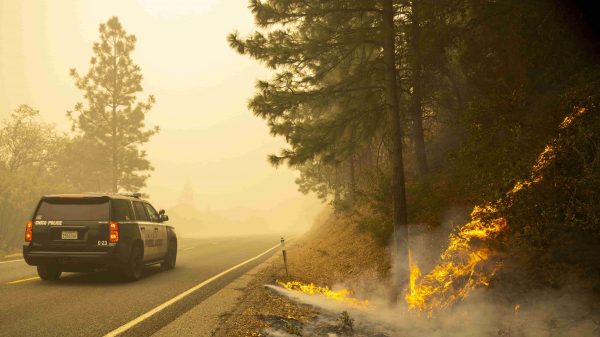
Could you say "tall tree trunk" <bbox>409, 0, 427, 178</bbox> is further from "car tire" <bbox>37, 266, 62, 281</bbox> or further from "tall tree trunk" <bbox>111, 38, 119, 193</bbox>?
"tall tree trunk" <bbox>111, 38, 119, 193</bbox>

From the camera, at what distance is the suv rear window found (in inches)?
362

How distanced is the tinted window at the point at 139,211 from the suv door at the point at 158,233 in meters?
0.25

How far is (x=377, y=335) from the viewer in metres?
6.28

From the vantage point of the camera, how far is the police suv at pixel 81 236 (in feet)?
29.4

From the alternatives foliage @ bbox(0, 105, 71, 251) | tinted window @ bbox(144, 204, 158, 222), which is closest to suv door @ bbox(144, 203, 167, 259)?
tinted window @ bbox(144, 204, 158, 222)

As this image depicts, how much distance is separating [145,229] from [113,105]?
26510 millimetres

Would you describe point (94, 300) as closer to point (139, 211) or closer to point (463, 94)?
point (139, 211)

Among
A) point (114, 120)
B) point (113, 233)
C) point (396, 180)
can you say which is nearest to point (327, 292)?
point (396, 180)

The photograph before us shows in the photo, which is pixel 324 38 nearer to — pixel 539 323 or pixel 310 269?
pixel 310 269

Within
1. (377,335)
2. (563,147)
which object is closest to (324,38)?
(563,147)

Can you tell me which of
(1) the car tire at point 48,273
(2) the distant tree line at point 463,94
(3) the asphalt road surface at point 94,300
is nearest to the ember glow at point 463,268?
(2) the distant tree line at point 463,94

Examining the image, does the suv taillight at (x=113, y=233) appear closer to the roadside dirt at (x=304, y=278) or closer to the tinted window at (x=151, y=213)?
the tinted window at (x=151, y=213)

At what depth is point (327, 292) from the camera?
9.19 meters

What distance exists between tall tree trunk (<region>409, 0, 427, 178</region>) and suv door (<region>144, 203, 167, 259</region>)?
7806 millimetres
